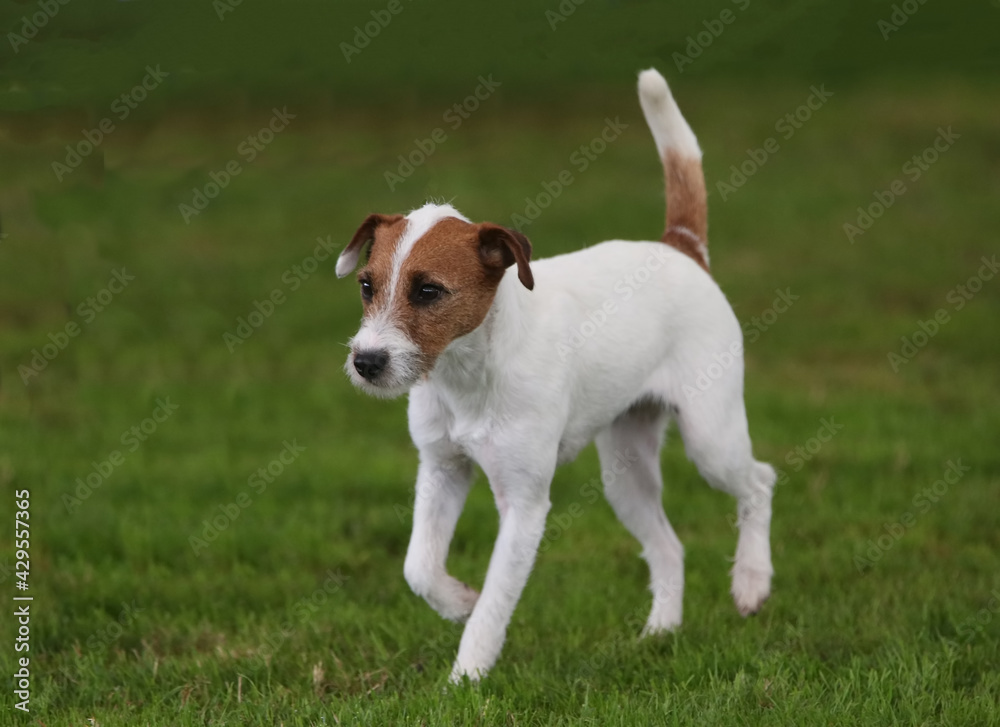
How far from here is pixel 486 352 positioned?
4789 mm

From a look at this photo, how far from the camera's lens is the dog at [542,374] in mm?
4551

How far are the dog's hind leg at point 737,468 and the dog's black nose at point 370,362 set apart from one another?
1829 millimetres

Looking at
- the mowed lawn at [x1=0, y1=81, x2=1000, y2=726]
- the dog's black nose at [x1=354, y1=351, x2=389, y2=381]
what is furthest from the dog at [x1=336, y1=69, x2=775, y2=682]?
the mowed lawn at [x1=0, y1=81, x2=1000, y2=726]

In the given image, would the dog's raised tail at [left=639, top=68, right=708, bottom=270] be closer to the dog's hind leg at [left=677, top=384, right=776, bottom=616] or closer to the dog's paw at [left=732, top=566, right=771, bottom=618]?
the dog's hind leg at [left=677, top=384, right=776, bottom=616]

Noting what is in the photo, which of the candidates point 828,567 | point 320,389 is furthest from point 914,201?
point 828,567

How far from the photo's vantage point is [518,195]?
15828 mm

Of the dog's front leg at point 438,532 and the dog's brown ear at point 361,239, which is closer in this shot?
the dog's brown ear at point 361,239

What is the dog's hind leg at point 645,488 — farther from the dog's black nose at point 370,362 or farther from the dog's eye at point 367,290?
the dog's black nose at point 370,362

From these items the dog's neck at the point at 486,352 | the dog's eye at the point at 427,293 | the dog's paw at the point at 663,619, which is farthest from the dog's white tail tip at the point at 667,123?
the dog's paw at the point at 663,619

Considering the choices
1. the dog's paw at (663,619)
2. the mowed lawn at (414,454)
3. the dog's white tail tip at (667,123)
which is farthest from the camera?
the dog's white tail tip at (667,123)

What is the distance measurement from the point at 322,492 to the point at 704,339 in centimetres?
338

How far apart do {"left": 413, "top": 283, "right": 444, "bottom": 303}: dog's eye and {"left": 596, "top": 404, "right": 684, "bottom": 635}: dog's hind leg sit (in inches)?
68.7

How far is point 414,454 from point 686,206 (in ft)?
12.0

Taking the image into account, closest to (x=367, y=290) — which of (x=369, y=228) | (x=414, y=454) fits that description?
(x=369, y=228)
